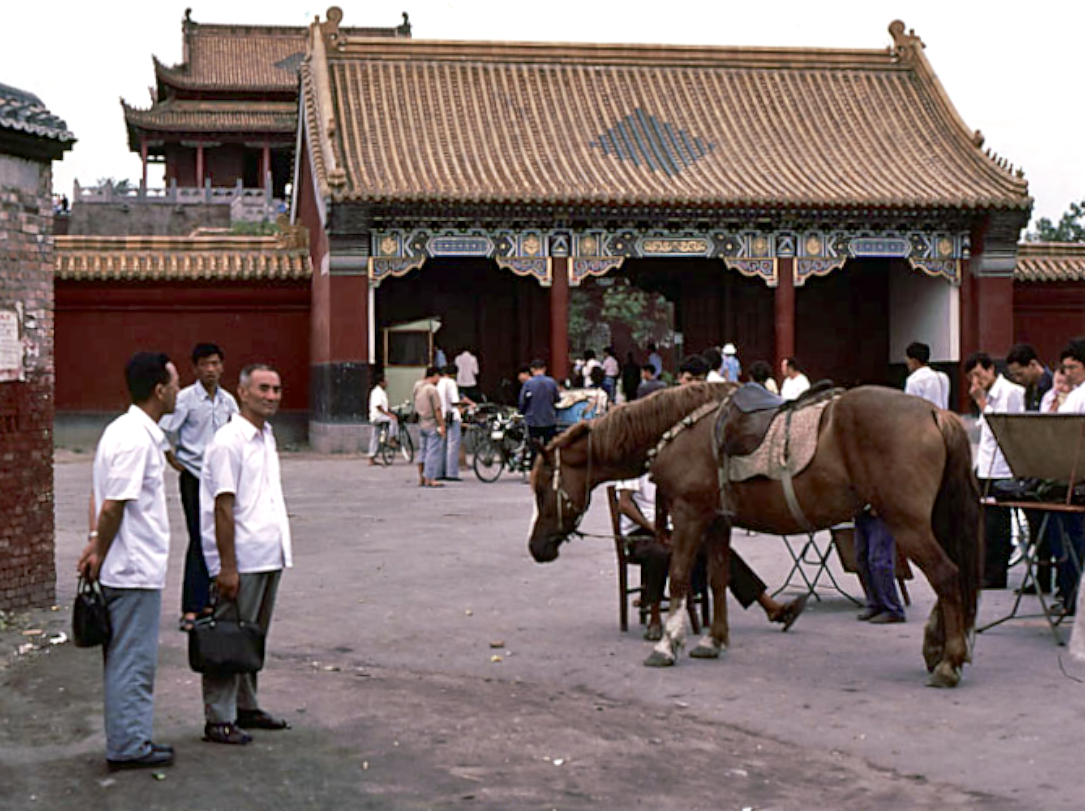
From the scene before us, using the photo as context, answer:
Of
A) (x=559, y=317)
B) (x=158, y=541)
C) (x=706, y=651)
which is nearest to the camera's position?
(x=158, y=541)

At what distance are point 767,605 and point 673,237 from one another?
58.9 feet

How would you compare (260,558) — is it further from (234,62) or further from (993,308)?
(234,62)

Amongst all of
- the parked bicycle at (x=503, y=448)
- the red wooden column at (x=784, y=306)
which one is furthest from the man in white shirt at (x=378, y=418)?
the red wooden column at (x=784, y=306)

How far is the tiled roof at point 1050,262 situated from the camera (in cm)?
2741

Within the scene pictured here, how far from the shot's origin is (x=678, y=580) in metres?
7.81

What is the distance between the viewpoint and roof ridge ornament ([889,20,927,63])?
29391 millimetres

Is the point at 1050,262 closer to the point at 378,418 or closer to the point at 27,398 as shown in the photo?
the point at 378,418

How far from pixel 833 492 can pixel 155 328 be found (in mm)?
20308

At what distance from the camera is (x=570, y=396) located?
2069 centimetres

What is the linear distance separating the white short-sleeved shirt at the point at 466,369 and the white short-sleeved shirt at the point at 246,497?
21.4m

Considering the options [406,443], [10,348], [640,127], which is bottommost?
[406,443]

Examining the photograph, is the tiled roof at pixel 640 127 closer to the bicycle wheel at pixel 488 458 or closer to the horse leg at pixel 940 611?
the bicycle wheel at pixel 488 458

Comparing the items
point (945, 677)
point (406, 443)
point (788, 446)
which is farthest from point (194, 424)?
point (406, 443)

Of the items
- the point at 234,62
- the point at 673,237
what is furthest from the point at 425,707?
the point at 234,62
